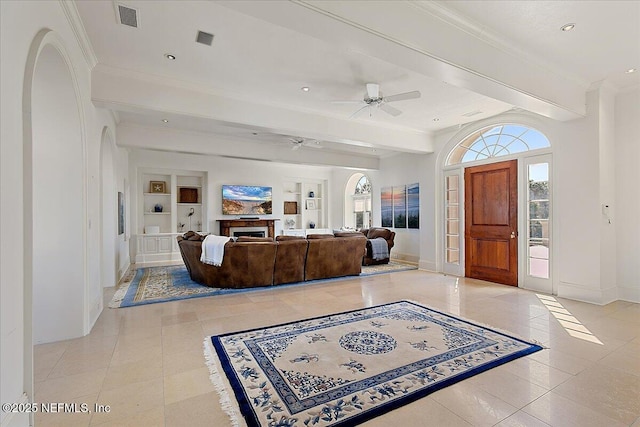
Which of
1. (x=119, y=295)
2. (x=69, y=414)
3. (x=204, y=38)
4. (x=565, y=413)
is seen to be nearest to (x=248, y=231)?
(x=119, y=295)

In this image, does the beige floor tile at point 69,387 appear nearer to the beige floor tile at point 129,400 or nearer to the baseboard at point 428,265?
the beige floor tile at point 129,400

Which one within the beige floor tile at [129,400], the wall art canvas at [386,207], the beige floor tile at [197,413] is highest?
the wall art canvas at [386,207]

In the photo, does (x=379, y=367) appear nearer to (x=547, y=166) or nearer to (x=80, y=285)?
(x=80, y=285)

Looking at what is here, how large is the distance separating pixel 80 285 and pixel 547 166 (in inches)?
261

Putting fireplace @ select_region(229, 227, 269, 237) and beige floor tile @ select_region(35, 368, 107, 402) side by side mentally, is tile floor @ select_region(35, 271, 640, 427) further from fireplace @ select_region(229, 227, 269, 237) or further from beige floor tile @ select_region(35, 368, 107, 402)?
fireplace @ select_region(229, 227, 269, 237)

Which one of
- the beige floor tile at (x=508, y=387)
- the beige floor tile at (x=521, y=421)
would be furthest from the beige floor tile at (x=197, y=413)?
the beige floor tile at (x=508, y=387)

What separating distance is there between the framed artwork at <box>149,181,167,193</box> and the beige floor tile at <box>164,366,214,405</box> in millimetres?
7545

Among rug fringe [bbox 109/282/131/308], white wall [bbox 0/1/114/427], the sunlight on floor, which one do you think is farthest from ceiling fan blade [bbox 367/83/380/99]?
rug fringe [bbox 109/282/131/308]

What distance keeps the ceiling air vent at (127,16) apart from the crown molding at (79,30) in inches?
13.6

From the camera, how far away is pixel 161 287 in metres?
5.43

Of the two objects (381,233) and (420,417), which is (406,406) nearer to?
(420,417)

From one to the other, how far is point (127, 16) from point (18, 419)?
3.19 m

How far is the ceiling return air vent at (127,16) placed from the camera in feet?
9.07

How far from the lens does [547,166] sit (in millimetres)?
5051
